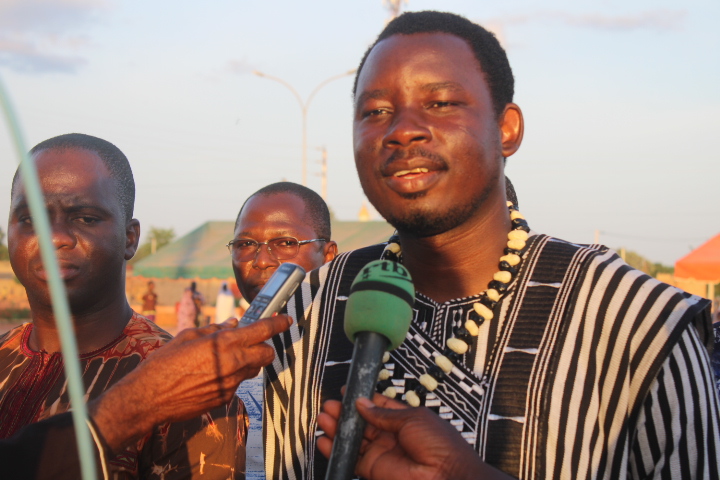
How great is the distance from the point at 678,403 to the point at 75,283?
92.1 inches

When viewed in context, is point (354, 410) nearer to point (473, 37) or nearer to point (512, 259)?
point (512, 259)

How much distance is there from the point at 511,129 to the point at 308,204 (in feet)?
8.65

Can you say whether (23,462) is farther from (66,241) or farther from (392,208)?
(392,208)

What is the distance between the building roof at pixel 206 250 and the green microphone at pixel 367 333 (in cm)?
2263

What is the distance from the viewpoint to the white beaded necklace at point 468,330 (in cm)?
229

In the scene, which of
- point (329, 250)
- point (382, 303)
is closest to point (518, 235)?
point (382, 303)

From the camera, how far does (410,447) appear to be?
63.6 inches

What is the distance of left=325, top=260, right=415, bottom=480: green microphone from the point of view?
1609mm

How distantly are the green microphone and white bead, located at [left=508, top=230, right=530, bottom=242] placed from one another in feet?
2.25

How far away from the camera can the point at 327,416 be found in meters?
1.70

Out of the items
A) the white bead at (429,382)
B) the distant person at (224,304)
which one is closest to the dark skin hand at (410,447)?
the white bead at (429,382)

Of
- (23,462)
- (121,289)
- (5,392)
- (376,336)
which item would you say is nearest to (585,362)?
(376,336)

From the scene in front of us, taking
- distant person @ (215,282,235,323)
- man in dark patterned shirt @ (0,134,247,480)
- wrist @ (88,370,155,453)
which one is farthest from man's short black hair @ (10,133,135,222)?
distant person @ (215,282,235,323)

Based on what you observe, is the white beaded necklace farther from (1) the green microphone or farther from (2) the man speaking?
(1) the green microphone
